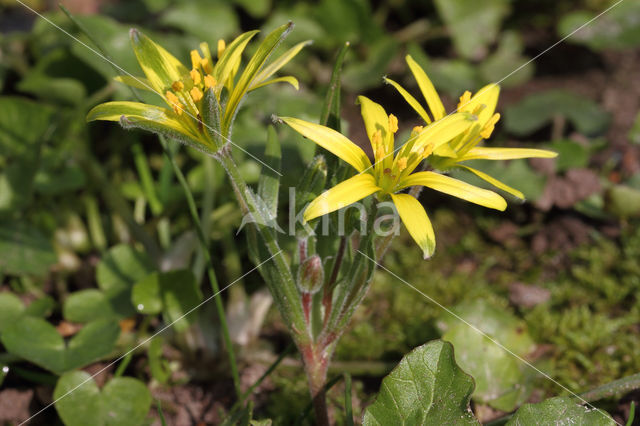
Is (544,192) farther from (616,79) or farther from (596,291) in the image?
(616,79)

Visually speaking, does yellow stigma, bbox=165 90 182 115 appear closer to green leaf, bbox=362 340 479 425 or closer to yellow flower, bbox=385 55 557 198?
yellow flower, bbox=385 55 557 198

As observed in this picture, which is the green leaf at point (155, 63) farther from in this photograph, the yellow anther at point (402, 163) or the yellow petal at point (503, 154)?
the yellow petal at point (503, 154)

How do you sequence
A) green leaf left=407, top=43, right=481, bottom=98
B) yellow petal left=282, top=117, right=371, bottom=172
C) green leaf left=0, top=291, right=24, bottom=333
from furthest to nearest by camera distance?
green leaf left=407, top=43, right=481, bottom=98, green leaf left=0, top=291, right=24, bottom=333, yellow petal left=282, top=117, right=371, bottom=172

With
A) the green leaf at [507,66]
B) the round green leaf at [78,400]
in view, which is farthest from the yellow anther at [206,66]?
the green leaf at [507,66]

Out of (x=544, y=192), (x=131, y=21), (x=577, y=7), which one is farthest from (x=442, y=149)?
(x=577, y=7)

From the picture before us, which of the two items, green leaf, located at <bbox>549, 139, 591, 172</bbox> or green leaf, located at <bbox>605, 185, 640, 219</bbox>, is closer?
green leaf, located at <bbox>605, 185, 640, 219</bbox>

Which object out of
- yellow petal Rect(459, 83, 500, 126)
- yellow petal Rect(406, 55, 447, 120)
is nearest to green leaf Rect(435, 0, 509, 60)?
Result: yellow petal Rect(459, 83, 500, 126)

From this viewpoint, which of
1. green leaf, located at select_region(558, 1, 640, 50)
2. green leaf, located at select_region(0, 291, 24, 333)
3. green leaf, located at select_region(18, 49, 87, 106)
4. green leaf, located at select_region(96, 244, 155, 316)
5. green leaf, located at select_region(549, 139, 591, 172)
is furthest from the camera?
green leaf, located at select_region(558, 1, 640, 50)
